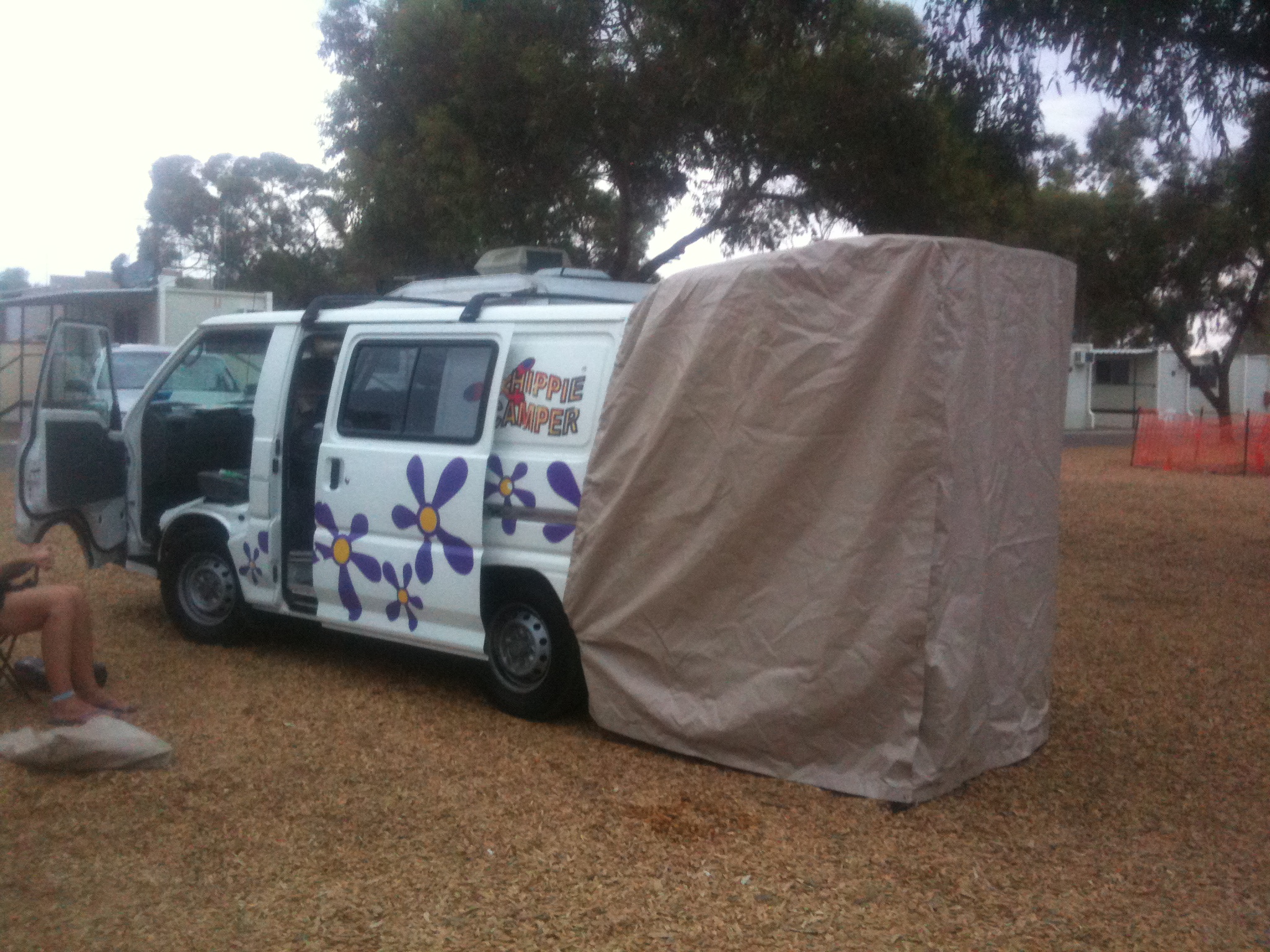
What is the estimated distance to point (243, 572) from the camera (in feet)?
24.8

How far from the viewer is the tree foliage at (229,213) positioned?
46719 millimetres

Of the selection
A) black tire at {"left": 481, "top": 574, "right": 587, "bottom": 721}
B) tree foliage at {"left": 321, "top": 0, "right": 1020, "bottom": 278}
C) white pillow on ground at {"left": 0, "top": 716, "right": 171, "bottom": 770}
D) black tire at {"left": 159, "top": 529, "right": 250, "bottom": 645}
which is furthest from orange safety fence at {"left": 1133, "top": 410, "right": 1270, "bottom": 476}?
white pillow on ground at {"left": 0, "top": 716, "right": 171, "bottom": 770}

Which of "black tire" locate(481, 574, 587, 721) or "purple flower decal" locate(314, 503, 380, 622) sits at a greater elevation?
"purple flower decal" locate(314, 503, 380, 622)

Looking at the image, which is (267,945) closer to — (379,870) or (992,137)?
(379,870)

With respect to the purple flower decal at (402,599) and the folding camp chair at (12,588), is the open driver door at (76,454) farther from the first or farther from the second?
the purple flower decal at (402,599)

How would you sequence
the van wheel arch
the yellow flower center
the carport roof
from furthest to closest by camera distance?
1. the carport roof
2. the van wheel arch
3. the yellow flower center

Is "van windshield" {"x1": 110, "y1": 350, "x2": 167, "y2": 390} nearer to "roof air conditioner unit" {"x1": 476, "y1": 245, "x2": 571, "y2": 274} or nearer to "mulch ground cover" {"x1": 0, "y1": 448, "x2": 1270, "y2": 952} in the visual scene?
"roof air conditioner unit" {"x1": 476, "y1": 245, "x2": 571, "y2": 274}

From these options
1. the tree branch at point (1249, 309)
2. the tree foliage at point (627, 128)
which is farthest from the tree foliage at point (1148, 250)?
the tree foliage at point (627, 128)

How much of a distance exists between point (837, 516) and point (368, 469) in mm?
2723

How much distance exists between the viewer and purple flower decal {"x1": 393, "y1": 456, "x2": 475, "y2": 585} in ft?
21.1

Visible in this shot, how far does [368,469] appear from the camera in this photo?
6859 mm

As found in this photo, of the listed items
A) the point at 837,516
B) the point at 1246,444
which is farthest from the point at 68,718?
the point at 1246,444

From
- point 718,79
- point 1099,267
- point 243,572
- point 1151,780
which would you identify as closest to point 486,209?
point 718,79

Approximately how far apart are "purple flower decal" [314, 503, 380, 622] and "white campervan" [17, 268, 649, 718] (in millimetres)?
12
